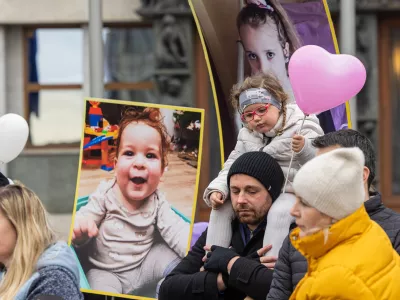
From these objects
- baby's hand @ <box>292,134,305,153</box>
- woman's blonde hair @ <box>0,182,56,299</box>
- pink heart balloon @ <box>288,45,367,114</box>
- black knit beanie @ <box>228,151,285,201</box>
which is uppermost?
pink heart balloon @ <box>288,45,367,114</box>

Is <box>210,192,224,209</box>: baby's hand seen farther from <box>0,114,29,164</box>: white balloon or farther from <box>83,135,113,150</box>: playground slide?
<box>0,114,29,164</box>: white balloon

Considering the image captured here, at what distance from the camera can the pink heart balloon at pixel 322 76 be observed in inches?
140

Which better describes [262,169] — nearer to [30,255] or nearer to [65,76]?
[30,255]

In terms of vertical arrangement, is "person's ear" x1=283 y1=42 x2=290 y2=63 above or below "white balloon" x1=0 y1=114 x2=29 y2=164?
above

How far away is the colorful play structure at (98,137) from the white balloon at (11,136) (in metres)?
0.29

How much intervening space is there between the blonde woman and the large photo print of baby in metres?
1.42

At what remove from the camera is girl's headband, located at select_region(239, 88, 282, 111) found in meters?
3.62

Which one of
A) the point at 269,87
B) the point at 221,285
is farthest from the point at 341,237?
the point at 269,87

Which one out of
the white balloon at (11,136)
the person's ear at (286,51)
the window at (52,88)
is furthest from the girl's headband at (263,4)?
the window at (52,88)

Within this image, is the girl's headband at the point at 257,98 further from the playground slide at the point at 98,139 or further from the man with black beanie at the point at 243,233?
the playground slide at the point at 98,139

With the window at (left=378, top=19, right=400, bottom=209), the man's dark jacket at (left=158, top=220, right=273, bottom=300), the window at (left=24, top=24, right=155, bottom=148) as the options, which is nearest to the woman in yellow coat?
the man's dark jacket at (left=158, top=220, right=273, bottom=300)

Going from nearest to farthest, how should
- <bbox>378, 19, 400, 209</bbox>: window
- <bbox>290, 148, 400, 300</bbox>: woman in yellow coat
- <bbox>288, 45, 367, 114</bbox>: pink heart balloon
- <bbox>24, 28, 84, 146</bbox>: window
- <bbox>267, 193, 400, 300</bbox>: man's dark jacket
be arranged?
<bbox>290, 148, 400, 300</bbox>: woman in yellow coat, <bbox>267, 193, 400, 300</bbox>: man's dark jacket, <bbox>288, 45, 367, 114</bbox>: pink heart balloon, <bbox>378, 19, 400, 209</bbox>: window, <bbox>24, 28, 84, 146</bbox>: window

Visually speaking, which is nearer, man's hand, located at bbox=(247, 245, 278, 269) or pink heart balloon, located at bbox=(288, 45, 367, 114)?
man's hand, located at bbox=(247, 245, 278, 269)

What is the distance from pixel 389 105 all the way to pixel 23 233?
8087 millimetres
